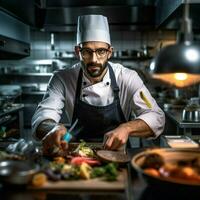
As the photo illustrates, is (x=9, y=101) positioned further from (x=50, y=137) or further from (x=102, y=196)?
(x=102, y=196)

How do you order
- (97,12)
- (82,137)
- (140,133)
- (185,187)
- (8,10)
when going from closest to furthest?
(185,187) → (140,133) → (82,137) → (8,10) → (97,12)

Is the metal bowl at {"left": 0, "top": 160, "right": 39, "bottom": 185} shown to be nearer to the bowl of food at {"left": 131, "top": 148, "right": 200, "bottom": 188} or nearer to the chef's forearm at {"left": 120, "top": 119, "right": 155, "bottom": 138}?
the bowl of food at {"left": 131, "top": 148, "right": 200, "bottom": 188}

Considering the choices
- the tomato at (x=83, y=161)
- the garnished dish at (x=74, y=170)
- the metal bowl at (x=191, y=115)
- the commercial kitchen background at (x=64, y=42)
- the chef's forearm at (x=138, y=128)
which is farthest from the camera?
the commercial kitchen background at (x=64, y=42)

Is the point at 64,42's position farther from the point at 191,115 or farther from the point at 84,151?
the point at 84,151

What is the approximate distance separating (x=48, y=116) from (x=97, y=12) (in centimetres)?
271

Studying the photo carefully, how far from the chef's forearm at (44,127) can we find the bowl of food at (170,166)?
75 centimetres

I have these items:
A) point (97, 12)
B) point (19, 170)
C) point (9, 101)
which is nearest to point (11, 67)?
point (9, 101)

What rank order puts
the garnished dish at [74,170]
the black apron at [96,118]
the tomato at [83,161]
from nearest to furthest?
the garnished dish at [74,170] < the tomato at [83,161] < the black apron at [96,118]

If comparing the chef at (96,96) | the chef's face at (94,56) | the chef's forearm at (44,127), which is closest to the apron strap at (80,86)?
the chef at (96,96)

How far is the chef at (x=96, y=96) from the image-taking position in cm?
216

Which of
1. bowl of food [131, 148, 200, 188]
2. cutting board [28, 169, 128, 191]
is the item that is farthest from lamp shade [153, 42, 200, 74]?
cutting board [28, 169, 128, 191]

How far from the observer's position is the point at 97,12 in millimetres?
4488

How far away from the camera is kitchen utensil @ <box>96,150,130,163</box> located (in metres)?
1.51

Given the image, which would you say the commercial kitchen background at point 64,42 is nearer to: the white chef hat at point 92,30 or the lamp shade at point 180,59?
the white chef hat at point 92,30
